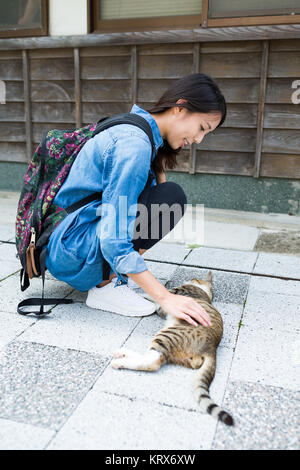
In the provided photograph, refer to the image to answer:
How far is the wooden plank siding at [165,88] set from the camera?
430 centimetres

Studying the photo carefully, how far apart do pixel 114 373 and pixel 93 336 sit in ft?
1.19

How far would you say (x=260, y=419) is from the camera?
5.23 ft

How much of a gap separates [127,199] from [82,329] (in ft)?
2.64

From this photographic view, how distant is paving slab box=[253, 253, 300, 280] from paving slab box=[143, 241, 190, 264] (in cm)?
62

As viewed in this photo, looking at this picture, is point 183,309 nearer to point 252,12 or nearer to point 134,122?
point 134,122

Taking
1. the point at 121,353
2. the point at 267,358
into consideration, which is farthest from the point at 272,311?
the point at 121,353

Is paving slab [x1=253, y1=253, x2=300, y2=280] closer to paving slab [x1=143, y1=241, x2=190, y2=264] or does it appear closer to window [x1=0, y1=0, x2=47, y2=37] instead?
paving slab [x1=143, y1=241, x2=190, y2=264]

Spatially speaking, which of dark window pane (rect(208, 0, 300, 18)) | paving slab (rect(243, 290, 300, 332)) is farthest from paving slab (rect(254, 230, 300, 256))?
dark window pane (rect(208, 0, 300, 18))

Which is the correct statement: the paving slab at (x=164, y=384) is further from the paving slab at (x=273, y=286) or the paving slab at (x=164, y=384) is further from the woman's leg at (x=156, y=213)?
the paving slab at (x=273, y=286)

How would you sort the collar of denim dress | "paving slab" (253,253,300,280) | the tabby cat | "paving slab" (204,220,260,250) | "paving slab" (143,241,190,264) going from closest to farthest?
the tabby cat
the collar of denim dress
"paving slab" (253,253,300,280)
"paving slab" (143,241,190,264)
"paving slab" (204,220,260,250)

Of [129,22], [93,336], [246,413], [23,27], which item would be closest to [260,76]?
[129,22]

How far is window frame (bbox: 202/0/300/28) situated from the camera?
13.4 ft

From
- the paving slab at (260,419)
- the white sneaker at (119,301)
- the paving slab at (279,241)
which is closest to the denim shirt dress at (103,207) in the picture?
the white sneaker at (119,301)
